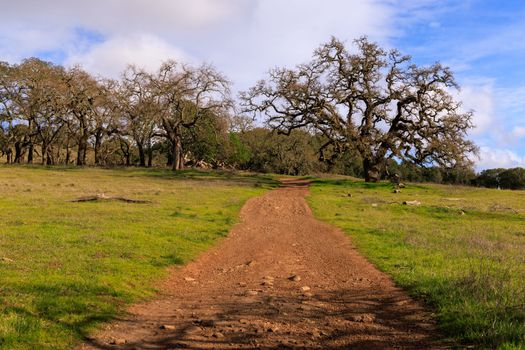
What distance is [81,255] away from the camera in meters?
10.5

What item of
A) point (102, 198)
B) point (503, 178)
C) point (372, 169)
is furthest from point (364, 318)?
point (503, 178)

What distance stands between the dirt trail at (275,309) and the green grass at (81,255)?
1.66 feet

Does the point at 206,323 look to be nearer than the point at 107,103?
Yes

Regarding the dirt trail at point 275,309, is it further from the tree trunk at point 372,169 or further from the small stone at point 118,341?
the tree trunk at point 372,169

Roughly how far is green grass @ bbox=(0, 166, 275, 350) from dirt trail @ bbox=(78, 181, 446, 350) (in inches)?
19.9

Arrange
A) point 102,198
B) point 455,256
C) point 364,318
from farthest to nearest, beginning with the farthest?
1. point 102,198
2. point 455,256
3. point 364,318

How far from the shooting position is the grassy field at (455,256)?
6293 millimetres

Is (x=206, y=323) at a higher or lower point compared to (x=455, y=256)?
lower

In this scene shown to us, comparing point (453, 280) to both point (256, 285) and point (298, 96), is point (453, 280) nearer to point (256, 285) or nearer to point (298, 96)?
point (256, 285)

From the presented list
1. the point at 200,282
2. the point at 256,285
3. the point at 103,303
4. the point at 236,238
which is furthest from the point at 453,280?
the point at 236,238

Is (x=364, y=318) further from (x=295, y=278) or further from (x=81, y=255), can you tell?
(x=81, y=255)

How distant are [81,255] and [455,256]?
925cm

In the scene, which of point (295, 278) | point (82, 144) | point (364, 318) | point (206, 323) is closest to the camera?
point (206, 323)

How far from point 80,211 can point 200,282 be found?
10553 millimetres
